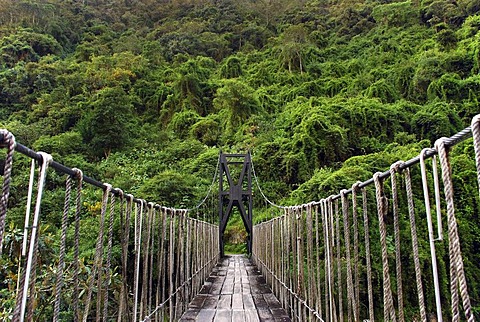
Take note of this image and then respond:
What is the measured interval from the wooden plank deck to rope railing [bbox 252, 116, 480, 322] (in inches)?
5.8

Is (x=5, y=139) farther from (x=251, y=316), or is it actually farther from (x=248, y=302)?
(x=248, y=302)

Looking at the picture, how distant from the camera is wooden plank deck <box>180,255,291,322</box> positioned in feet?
9.59

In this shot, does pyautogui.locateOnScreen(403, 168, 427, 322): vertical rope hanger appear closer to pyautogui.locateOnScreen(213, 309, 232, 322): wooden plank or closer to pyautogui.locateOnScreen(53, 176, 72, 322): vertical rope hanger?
pyautogui.locateOnScreen(53, 176, 72, 322): vertical rope hanger

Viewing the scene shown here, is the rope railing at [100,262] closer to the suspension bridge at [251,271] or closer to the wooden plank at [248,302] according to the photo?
the suspension bridge at [251,271]

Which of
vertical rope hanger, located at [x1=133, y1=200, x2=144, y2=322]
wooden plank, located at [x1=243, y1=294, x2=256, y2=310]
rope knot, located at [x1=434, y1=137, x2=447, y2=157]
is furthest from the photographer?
wooden plank, located at [x1=243, y1=294, x2=256, y2=310]

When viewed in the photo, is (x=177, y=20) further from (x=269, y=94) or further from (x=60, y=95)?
(x=60, y=95)

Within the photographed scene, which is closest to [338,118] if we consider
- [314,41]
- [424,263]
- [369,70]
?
[424,263]

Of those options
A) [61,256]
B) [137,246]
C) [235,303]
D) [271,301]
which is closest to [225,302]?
[235,303]

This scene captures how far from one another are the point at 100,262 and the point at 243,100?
16166mm

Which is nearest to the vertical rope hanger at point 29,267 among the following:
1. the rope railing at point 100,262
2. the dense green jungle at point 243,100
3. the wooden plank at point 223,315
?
the rope railing at point 100,262

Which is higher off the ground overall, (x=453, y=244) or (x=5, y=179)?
(x=5, y=179)

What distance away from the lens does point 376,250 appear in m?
5.20

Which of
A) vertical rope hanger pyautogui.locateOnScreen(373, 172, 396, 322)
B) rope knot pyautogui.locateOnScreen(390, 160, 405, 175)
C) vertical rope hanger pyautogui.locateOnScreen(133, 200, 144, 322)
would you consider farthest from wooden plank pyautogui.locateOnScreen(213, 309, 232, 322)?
rope knot pyautogui.locateOnScreen(390, 160, 405, 175)

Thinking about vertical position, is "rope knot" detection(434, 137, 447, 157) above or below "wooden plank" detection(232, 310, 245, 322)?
above
